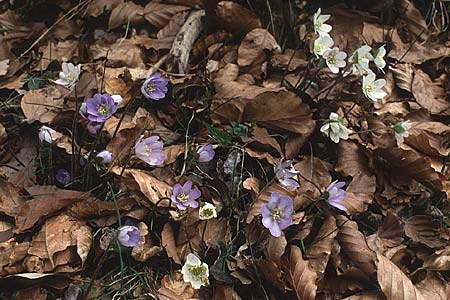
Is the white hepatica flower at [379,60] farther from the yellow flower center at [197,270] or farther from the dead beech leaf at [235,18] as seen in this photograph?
the yellow flower center at [197,270]

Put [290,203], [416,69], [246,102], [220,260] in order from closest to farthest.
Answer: [290,203] → [220,260] → [246,102] → [416,69]

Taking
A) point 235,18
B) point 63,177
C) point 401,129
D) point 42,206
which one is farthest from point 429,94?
point 42,206

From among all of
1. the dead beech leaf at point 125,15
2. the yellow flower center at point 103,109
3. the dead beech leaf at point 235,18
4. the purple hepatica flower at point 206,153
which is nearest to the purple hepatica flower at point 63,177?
the yellow flower center at point 103,109

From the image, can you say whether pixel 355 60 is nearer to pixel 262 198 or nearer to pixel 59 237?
pixel 262 198

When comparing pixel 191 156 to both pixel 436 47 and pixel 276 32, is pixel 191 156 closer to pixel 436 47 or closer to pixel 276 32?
pixel 276 32

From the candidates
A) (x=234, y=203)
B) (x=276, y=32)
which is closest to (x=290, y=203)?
(x=234, y=203)

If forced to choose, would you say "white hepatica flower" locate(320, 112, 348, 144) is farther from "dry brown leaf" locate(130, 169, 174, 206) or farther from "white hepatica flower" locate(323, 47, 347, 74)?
"dry brown leaf" locate(130, 169, 174, 206)
